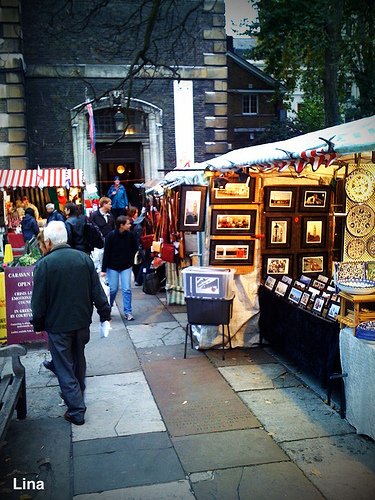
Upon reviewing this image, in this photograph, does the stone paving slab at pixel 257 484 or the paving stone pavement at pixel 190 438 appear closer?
the stone paving slab at pixel 257 484

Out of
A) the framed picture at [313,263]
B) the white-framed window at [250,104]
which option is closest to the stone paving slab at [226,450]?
the framed picture at [313,263]

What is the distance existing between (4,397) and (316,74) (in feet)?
60.2

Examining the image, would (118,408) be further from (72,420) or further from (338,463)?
(338,463)

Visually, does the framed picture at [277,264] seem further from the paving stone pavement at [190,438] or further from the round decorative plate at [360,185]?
the round decorative plate at [360,185]

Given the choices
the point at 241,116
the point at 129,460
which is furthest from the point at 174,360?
the point at 241,116

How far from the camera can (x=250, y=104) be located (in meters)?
27.0

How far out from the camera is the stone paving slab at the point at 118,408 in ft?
15.5

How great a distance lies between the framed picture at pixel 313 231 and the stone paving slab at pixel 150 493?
4409 millimetres

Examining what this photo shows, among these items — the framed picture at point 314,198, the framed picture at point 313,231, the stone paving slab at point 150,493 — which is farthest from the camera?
the framed picture at point 313,231

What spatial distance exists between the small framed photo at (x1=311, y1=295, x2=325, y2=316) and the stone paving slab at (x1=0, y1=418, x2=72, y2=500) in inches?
119

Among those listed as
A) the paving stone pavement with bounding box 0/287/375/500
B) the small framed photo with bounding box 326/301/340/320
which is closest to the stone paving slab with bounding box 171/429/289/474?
the paving stone pavement with bounding box 0/287/375/500

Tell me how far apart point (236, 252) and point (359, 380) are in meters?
2.87

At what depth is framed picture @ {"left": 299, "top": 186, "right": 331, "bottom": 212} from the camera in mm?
7203

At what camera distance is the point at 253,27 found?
61.0ft
